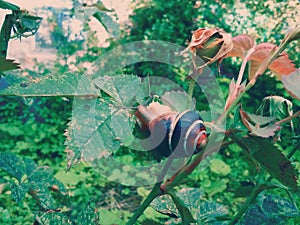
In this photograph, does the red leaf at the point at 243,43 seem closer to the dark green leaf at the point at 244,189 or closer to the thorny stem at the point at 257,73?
the thorny stem at the point at 257,73

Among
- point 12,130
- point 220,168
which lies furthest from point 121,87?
point 12,130

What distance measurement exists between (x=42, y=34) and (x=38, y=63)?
0.79ft

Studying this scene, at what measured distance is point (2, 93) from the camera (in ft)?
1.29

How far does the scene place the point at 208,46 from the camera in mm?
396

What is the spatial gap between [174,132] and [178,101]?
0.08 m

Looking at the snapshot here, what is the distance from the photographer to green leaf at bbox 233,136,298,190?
37 centimetres

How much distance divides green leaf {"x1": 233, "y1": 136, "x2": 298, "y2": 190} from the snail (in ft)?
0.14

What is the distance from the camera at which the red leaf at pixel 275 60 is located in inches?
17.4

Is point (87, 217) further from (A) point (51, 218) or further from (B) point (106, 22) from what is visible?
(B) point (106, 22)

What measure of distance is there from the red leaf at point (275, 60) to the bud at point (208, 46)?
52 mm

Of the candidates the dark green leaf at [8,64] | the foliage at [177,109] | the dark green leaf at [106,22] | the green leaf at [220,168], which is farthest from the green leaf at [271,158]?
the green leaf at [220,168]

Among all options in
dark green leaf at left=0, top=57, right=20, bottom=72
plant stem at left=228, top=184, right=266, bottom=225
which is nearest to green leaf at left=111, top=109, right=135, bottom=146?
dark green leaf at left=0, top=57, right=20, bottom=72

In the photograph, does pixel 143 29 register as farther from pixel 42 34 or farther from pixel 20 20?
pixel 20 20

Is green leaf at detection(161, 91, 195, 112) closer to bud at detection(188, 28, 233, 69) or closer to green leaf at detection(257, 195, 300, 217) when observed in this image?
bud at detection(188, 28, 233, 69)
